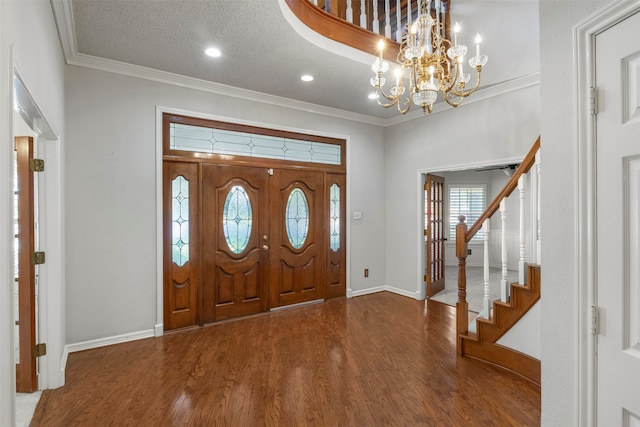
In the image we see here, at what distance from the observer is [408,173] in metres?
4.98

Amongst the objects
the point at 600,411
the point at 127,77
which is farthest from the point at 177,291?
the point at 600,411

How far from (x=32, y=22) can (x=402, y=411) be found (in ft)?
10.2

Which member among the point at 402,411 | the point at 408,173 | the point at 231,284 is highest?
the point at 408,173

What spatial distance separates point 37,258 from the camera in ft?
7.65

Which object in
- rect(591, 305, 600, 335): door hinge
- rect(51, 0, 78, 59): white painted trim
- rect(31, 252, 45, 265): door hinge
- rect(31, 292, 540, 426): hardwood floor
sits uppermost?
rect(51, 0, 78, 59): white painted trim

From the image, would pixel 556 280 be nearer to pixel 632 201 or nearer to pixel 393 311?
pixel 632 201

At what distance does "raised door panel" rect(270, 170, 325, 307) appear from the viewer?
14.1ft

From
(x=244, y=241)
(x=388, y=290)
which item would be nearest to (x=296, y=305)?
(x=244, y=241)

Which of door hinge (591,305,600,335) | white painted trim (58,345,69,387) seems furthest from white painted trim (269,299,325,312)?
door hinge (591,305,600,335)

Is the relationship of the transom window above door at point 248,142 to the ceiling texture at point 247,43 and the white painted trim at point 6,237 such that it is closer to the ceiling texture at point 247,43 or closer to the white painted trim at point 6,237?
the ceiling texture at point 247,43

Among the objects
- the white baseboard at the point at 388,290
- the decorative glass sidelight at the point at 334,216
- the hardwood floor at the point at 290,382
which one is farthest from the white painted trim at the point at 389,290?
the hardwood floor at the point at 290,382

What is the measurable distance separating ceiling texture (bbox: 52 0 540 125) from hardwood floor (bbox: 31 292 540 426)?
280 cm

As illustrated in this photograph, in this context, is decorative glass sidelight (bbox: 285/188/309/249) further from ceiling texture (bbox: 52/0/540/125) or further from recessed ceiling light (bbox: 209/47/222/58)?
recessed ceiling light (bbox: 209/47/222/58)

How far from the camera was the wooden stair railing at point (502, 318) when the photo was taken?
8.02ft
